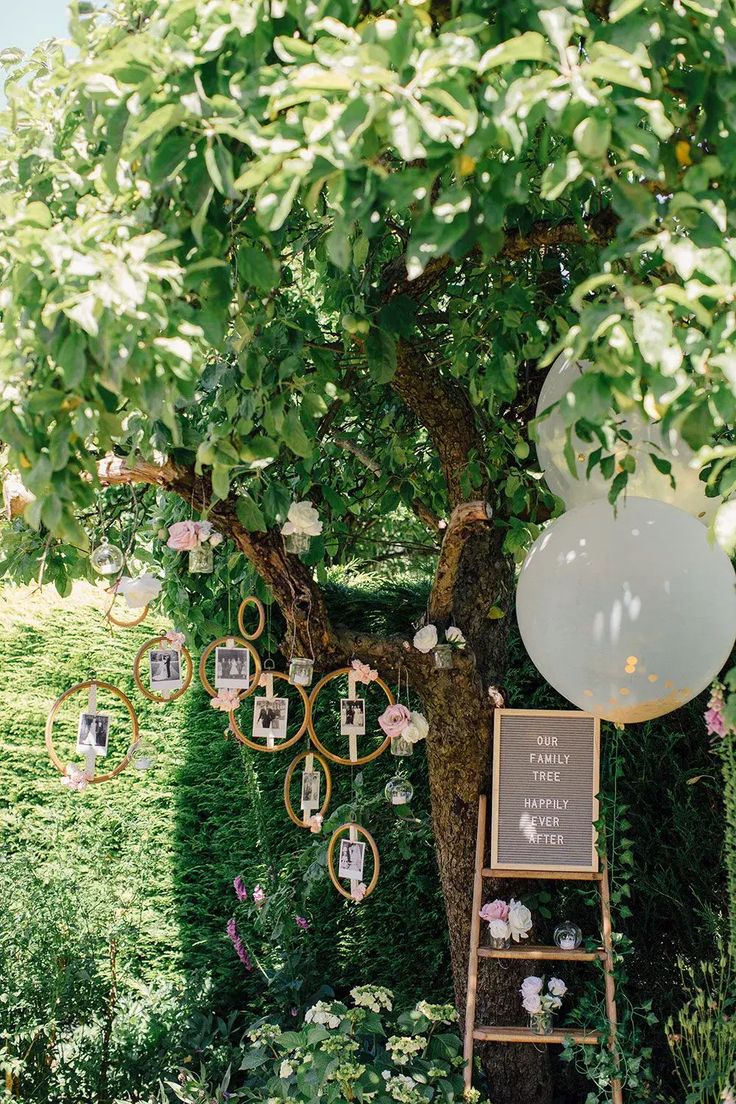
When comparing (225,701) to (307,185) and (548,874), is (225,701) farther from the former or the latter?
(307,185)

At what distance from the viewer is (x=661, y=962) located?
11.3 ft

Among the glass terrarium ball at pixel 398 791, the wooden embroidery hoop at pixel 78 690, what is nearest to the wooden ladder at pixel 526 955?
the glass terrarium ball at pixel 398 791

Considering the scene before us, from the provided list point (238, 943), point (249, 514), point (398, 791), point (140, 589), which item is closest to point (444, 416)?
point (249, 514)

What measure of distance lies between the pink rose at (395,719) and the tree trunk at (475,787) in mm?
94

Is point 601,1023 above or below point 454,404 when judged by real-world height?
below

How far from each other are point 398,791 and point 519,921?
1.49ft

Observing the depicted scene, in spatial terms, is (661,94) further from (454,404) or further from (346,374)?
(346,374)

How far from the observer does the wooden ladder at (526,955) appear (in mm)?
2770

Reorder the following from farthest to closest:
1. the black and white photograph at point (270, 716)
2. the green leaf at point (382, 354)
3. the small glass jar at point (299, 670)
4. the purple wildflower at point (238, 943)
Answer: the purple wildflower at point (238, 943)
the black and white photograph at point (270, 716)
the small glass jar at point (299, 670)
the green leaf at point (382, 354)

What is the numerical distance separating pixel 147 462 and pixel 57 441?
1004mm

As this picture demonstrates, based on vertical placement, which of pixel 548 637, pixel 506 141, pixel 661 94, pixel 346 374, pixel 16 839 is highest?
pixel 346 374

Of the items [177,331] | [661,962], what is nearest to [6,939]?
[661,962]

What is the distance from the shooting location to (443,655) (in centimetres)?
284

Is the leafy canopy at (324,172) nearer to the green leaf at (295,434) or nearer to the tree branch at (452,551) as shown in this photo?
the green leaf at (295,434)
